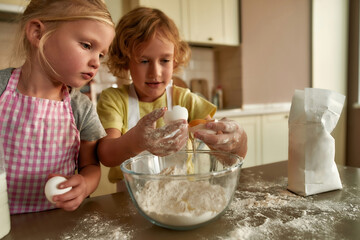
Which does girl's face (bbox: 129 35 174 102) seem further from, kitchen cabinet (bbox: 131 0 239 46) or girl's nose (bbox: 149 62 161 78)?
kitchen cabinet (bbox: 131 0 239 46)

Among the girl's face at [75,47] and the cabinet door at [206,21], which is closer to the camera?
the girl's face at [75,47]

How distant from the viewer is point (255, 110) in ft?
8.30

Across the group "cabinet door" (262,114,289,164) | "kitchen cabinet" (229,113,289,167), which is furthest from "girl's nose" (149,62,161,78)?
"cabinet door" (262,114,289,164)

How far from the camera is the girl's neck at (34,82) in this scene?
700 millimetres

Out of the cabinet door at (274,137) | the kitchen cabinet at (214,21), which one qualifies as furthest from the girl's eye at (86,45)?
the cabinet door at (274,137)

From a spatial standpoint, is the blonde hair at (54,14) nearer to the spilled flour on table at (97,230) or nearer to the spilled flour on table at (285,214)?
the spilled flour on table at (97,230)

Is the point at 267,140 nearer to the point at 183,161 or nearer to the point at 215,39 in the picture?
the point at 215,39

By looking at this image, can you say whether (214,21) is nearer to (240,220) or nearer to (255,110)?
(255,110)

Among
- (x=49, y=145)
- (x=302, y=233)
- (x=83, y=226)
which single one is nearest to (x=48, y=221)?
(x=83, y=226)

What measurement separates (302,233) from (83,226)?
0.39 m

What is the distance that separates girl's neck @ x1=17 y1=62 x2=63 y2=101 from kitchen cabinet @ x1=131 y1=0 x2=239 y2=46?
1715mm

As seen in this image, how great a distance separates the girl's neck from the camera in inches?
27.6

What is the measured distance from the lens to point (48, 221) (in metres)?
0.53

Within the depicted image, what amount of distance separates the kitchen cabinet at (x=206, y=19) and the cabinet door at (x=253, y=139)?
782 millimetres
